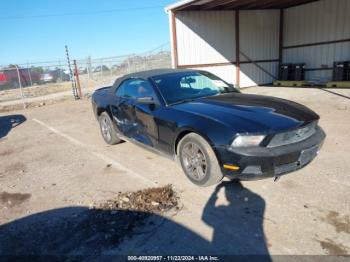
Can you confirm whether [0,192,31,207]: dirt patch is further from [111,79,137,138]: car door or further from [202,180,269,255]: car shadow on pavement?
[202,180,269,255]: car shadow on pavement

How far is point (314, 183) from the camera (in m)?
3.74

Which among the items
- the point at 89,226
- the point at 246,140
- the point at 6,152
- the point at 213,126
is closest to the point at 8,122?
the point at 6,152

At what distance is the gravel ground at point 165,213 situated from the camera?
2.73 meters

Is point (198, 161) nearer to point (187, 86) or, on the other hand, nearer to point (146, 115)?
point (146, 115)

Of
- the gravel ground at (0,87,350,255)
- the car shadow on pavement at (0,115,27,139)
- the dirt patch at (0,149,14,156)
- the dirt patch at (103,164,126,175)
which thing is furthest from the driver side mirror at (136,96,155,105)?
the car shadow on pavement at (0,115,27,139)

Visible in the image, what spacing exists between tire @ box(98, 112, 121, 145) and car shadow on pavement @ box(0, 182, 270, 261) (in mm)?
2453

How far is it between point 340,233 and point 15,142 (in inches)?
280

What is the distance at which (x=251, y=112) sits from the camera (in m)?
3.61

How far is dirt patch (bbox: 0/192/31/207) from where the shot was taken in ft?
12.6

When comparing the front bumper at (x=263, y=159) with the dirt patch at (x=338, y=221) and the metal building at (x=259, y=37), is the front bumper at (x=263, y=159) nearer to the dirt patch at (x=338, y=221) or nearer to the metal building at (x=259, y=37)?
the dirt patch at (x=338, y=221)

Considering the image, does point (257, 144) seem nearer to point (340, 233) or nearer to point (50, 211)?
point (340, 233)

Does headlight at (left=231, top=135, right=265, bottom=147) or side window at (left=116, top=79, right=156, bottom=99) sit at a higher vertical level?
side window at (left=116, top=79, right=156, bottom=99)

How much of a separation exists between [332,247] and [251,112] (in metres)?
1.70

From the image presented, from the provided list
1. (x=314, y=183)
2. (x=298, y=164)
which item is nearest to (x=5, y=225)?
(x=298, y=164)
